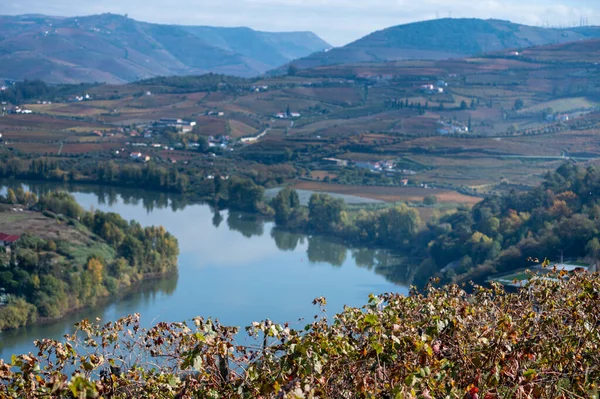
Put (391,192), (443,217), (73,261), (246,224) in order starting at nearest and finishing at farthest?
(73,261), (443,217), (246,224), (391,192)

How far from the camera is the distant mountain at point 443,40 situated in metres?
83.3

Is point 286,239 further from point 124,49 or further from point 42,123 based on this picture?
point 124,49

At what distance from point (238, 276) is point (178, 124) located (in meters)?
25.9

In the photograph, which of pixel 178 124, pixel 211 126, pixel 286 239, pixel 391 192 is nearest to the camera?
pixel 286 239

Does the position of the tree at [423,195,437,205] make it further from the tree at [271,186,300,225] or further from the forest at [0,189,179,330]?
the forest at [0,189,179,330]

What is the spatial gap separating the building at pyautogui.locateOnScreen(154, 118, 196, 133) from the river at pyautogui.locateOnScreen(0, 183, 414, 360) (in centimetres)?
1439

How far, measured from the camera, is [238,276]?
1964 centimetres

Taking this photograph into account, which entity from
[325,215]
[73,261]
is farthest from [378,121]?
[73,261]

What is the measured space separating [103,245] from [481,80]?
34373mm

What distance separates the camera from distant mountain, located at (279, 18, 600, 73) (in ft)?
273

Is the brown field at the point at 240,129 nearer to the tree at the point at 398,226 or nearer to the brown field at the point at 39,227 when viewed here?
the tree at the point at 398,226

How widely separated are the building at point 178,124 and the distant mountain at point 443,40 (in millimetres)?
37325

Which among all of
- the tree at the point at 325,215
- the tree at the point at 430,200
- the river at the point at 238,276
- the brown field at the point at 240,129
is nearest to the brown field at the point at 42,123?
the brown field at the point at 240,129

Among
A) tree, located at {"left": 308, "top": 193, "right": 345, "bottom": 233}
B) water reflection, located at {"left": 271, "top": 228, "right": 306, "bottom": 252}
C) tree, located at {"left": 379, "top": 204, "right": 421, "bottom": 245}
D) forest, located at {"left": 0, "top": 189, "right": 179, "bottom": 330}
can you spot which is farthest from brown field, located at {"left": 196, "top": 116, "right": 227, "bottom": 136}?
forest, located at {"left": 0, "top": 189, "right": 179, "bottom": 330}
